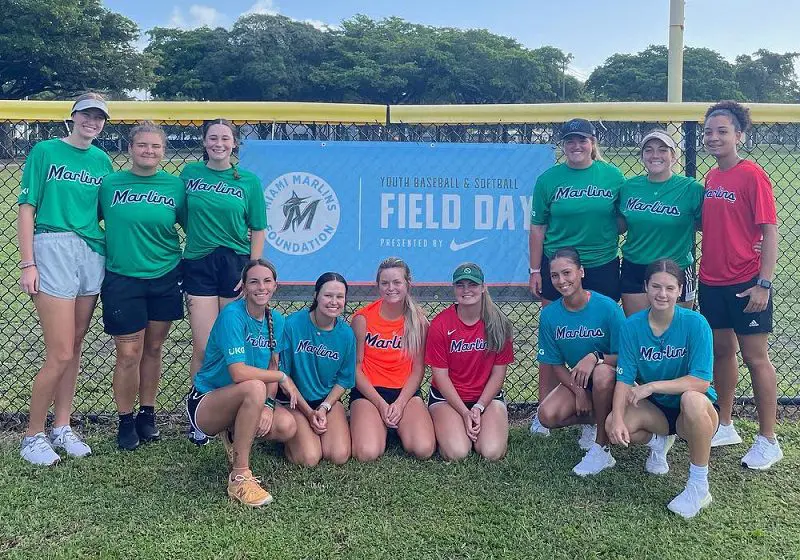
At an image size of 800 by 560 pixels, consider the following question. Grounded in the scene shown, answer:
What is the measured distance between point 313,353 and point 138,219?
46.7 inches

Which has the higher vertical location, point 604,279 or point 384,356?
point 604,279

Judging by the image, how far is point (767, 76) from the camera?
6881 centimetres

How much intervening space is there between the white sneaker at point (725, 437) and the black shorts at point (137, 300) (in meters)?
3.15

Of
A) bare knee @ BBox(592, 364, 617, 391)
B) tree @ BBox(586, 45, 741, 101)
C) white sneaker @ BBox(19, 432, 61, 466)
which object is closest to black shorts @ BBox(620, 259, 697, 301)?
bare knee @ BBox(592, 364, 617, 391)

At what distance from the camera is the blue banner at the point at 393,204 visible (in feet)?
14.0

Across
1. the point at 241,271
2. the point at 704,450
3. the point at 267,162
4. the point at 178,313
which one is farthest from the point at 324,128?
the point at 704,450

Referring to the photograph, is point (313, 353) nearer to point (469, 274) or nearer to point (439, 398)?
point (439, 398)

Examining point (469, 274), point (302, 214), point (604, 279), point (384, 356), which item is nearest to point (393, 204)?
point (302, 214)

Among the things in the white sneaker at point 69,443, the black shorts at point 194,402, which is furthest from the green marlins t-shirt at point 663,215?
the white sneaker at point 69,443

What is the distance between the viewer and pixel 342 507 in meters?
3.22

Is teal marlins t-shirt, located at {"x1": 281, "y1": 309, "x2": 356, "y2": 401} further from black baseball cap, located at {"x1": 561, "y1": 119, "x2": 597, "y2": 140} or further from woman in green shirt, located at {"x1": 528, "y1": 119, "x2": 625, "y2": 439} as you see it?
black baseball cap, located at {"x1": 561, "y1": 119, "x2": 597, "y2": 140}

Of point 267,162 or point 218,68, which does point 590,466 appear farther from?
point 218,68

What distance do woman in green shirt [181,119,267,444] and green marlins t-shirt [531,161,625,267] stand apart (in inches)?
65.5

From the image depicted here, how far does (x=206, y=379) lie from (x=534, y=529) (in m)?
1.80
